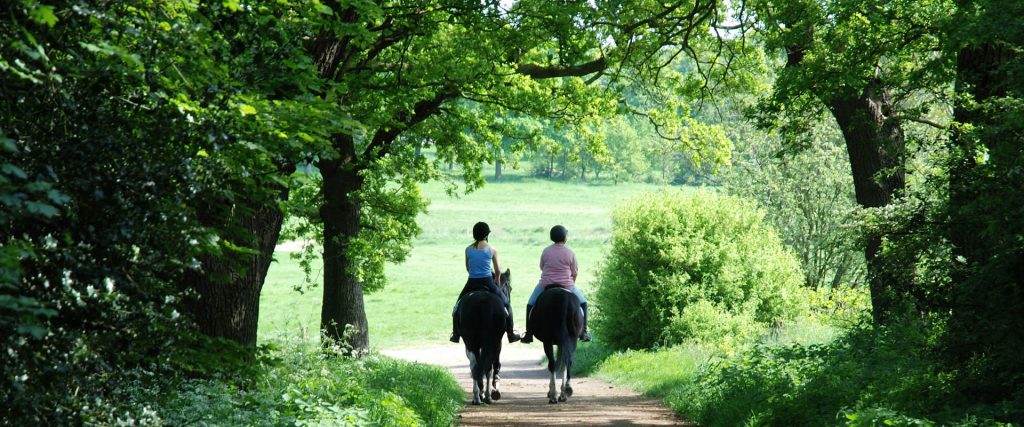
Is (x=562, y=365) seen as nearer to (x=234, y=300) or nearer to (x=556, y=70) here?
(x=234, y=300)

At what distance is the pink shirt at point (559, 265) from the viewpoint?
15031mm

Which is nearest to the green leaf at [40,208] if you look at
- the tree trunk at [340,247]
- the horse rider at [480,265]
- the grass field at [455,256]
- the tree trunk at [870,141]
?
the grass field at [455,256]

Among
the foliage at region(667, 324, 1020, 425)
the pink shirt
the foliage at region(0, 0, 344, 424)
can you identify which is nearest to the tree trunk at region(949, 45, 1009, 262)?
the foliage at region(667, 324, 1020, 425)

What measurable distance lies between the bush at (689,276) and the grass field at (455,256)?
4.71 ft

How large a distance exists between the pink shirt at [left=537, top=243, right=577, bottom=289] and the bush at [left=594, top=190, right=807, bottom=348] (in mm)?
7401

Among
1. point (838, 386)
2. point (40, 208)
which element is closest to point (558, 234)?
point (838, 386)

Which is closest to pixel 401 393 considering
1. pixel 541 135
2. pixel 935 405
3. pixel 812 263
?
pixel 935 405

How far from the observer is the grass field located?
46.8 metres

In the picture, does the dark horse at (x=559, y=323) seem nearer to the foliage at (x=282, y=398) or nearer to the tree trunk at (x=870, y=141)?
the foliage at (x=282, y=398)

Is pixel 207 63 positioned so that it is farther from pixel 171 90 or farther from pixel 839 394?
pixel 839 394

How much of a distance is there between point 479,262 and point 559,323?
1505 millimetres

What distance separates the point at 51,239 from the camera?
4996mm

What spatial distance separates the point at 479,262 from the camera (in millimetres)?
14852

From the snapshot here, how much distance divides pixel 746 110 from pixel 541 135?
820 cm
